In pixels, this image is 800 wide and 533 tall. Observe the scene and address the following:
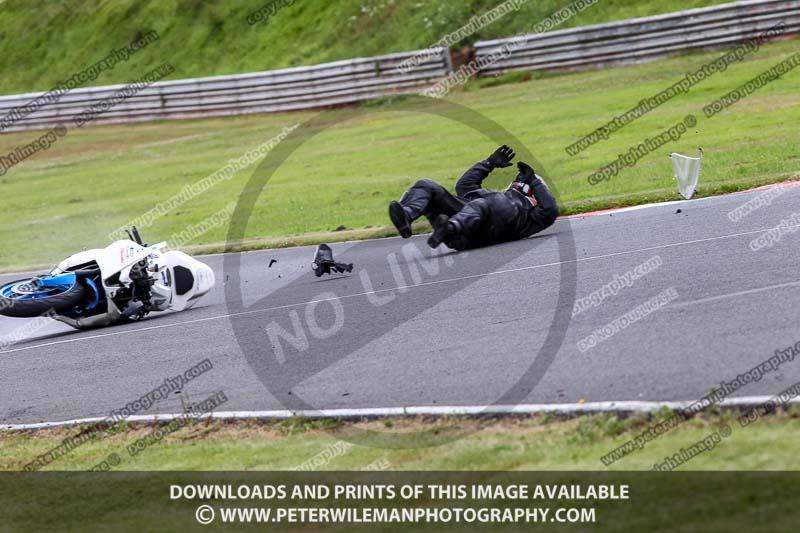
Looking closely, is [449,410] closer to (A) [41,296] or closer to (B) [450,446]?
(B) [450,446]

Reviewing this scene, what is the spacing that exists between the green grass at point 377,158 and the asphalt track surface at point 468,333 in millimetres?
3517

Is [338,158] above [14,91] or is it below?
below

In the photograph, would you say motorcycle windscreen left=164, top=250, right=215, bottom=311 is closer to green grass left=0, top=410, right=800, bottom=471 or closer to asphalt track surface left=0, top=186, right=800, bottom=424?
asphalt track surface left=0, top=186, right=800, bottom=424

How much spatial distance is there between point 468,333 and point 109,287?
4.65 m

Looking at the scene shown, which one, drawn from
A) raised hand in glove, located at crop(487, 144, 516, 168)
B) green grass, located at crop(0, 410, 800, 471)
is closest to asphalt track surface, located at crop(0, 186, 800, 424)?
green grass, located at crop(0, 410, 800, 471)

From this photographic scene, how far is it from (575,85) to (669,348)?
22.6m

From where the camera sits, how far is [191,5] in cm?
4062

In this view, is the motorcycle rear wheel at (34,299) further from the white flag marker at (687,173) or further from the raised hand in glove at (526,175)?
the white flag marker at (687,173)

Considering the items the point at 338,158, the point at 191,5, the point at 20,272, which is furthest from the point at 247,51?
the point at 20,272

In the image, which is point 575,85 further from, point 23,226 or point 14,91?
point 14,91

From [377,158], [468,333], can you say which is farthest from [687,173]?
[377,158]

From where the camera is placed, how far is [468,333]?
28.6 feet

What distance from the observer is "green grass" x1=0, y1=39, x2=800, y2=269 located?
17.7 meters

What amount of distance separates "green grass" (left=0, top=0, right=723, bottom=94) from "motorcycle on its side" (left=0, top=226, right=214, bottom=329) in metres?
22.3
